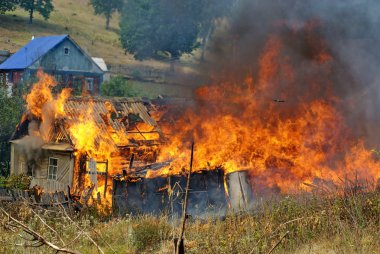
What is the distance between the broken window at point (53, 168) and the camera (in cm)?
2542

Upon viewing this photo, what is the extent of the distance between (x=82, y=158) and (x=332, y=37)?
13106 mm

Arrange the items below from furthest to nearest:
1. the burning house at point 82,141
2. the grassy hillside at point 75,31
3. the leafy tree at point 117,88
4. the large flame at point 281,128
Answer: the grassy hillside at point 75,31
the leafy tree at point 117,88
the burning house at point 82,141
the large flame at point 281,128

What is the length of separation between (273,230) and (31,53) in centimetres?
4494

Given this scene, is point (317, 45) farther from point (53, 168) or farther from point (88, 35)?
point (88, 35)

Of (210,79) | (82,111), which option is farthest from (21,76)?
(210,79)

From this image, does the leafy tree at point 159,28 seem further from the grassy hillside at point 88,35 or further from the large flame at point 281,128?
the large flame at point 281,128

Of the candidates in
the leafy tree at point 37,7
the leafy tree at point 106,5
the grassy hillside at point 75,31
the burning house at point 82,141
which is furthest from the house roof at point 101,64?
the burning house at point 82,141

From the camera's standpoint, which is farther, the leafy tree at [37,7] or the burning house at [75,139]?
the leafy tree at [37,7]

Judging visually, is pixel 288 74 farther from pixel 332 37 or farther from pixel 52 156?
pixel 52 156

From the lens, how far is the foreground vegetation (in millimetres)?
8750

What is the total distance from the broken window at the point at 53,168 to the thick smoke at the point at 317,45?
981 cm

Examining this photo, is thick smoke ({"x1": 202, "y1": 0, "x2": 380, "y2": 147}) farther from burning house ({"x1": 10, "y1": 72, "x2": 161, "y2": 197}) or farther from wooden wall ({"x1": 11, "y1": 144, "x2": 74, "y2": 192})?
wooden wall ({"x1": 11, "y1": 144, "x2": 74, "y2": 192})

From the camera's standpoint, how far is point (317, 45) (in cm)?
1962

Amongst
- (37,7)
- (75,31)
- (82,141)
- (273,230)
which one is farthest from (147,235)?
(75,31)
